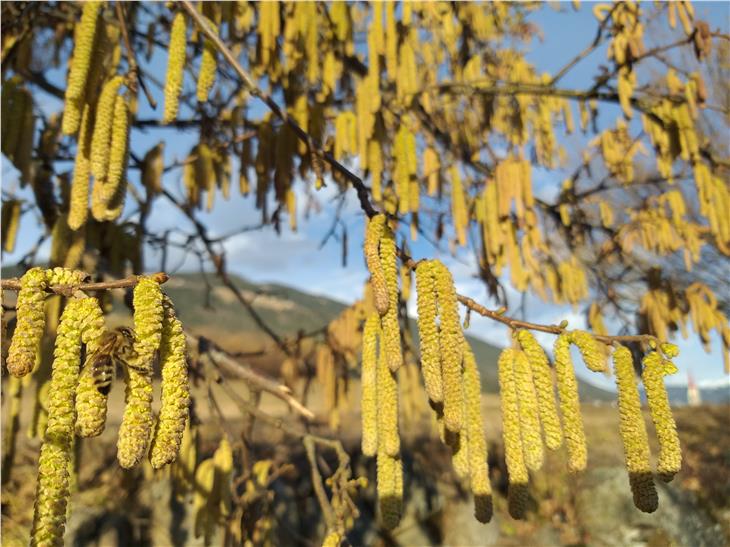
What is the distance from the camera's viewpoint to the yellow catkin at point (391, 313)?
89 centimetres

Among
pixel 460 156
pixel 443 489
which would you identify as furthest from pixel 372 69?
pixel 443 489

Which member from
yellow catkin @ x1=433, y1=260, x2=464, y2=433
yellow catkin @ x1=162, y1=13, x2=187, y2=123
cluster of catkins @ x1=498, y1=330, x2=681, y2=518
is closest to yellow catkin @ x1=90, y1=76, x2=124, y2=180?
yellow catkin @ x1=162, y1=13, x2=187, y2=123

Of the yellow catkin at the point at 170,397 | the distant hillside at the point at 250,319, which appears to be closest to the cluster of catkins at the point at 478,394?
the yellow catkin at the point at 170,397

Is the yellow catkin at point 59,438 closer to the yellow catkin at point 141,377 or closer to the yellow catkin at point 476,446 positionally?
the yellow catkin at point 141,377

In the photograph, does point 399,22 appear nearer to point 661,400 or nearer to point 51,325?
point 51,325

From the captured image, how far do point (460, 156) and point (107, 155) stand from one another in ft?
5.57

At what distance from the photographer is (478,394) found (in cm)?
99

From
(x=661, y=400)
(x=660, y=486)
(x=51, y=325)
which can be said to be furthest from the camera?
(x=660, y=486)

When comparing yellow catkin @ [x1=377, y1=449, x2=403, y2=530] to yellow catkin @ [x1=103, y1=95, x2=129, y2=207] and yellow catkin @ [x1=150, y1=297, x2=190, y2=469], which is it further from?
yellow catkin @ [x1=103, y1=95, x2=129, y2=207]

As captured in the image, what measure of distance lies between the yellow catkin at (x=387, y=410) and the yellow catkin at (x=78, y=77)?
2.87ft

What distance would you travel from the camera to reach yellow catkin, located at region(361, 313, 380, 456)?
3.14 feet

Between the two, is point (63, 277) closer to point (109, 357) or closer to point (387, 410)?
point (109, 357)

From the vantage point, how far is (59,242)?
1542 mm

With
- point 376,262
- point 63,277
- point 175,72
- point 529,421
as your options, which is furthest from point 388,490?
point 175,72
